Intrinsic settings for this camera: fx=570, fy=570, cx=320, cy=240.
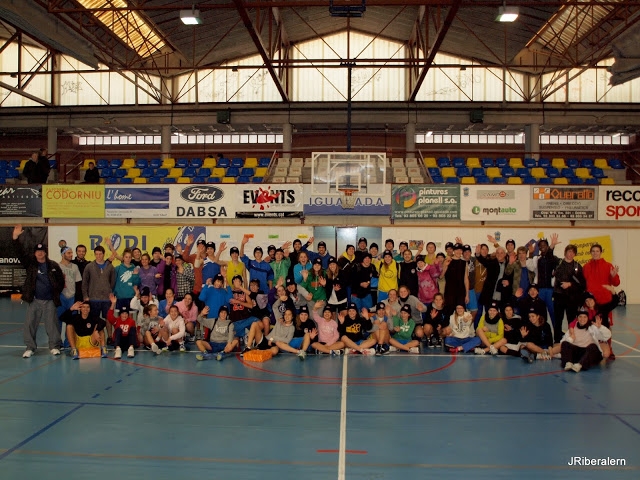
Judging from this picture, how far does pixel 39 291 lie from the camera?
35.3ft

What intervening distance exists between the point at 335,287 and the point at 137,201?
A: 9876 millimetres

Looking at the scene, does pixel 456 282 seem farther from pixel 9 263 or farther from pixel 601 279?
pixel 9 263

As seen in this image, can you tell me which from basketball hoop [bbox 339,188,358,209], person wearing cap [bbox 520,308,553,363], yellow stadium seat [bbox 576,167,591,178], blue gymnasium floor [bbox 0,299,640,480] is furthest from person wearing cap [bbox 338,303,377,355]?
yellow stadium seat [bbox 576,167,591,178]

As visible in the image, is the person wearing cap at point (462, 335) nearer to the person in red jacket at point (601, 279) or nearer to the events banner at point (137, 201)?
the person in red jacket at point (601, 279)

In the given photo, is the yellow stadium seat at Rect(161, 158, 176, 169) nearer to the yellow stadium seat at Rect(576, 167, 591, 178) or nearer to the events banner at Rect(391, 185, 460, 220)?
the events banner at Rect(391, 185, 460, 220)

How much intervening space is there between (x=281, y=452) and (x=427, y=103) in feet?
74.6

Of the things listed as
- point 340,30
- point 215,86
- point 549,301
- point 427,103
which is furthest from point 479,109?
point 549,301

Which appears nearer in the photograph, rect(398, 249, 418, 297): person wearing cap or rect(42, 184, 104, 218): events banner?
rect(398, 249, 418, 297): person wearing cap

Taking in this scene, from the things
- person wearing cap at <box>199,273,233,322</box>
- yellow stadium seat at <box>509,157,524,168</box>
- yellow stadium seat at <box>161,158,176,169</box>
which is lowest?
person wearing cap at <box>199,273,233,322</box>

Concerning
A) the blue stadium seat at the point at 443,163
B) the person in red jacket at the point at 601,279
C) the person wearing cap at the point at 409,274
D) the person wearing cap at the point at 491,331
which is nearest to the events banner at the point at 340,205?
the person wearing cap at the point at 409,274

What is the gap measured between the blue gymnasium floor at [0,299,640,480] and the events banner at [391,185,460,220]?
8710 mm

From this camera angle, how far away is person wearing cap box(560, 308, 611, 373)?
9.65 metres

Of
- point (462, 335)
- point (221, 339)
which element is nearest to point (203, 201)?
point (221, 339)

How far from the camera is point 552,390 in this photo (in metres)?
8.39
